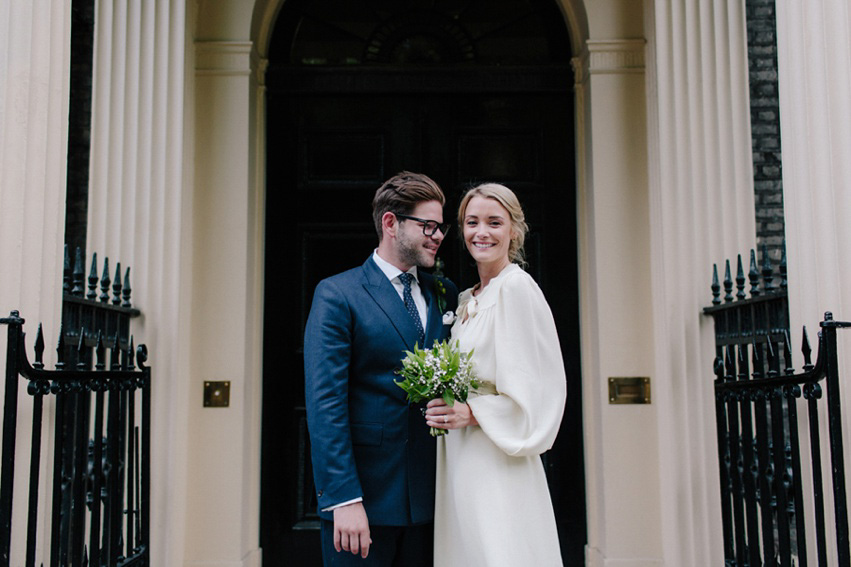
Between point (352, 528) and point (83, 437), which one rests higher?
point (83, 437)

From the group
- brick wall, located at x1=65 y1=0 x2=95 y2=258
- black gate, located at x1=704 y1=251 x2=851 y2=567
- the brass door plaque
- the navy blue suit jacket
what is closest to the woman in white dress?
the navy blue suit jacket

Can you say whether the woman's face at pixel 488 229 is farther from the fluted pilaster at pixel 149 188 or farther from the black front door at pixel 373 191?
the black front door at pixel 373 191

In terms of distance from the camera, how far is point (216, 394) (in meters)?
5.20

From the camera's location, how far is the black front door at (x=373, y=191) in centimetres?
553

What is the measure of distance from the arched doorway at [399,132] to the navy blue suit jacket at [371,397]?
222 centimetres

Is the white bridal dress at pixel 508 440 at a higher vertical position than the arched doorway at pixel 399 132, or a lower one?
lower

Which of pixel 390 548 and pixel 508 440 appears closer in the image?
pixel 508 440

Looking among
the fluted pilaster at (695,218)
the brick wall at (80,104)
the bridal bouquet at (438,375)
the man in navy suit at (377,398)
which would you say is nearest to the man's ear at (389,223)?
the man in navy suit at (377,398)

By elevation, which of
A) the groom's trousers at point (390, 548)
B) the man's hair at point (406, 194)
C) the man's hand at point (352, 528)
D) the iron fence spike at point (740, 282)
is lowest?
the groom's trousers at point (390, 548)

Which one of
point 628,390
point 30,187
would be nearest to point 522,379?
point 30,187

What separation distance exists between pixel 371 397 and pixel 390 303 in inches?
14.8

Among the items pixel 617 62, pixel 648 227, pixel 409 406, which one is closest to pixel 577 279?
pixel 648 227

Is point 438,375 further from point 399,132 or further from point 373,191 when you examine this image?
point 399,132

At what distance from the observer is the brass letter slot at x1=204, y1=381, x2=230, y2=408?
5199 mm
